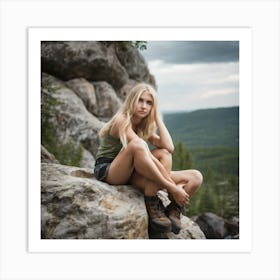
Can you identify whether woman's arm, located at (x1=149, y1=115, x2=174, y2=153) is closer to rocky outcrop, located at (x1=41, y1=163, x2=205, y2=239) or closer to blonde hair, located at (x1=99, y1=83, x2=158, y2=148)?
blonde hair, located at (x1=99, y1=83, x2=158, y2=148)

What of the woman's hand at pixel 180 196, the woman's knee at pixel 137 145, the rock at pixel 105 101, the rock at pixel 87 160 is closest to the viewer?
the woman's knee at pixel 137 145

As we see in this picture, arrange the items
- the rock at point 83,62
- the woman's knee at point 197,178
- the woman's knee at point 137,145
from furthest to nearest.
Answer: the rock at point 83,62
the woman's knee at point 197,178
the woman's knee at point 137,145

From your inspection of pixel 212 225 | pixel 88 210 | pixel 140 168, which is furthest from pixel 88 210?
pixel 212 225

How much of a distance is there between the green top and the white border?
46 cm

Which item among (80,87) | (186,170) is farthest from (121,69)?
(186,170)

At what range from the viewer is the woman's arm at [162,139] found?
345 centimetres

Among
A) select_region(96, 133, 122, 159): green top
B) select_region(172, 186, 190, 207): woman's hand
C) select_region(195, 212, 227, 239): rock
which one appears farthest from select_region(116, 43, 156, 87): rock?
select_region(195, 212, 227, 239): rock

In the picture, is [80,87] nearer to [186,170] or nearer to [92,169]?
[92,169]

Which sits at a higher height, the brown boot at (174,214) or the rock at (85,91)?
the rock at (85,91)

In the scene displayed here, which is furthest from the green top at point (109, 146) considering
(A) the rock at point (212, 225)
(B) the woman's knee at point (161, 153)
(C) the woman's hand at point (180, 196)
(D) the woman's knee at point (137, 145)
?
(A) the rock at point (212, 225)

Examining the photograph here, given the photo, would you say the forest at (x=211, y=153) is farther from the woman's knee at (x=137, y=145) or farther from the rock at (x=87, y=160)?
the rock at (x=87, y=160)

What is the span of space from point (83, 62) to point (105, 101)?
36 centimetres

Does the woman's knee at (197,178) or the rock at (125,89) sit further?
the rock at (125,89)
